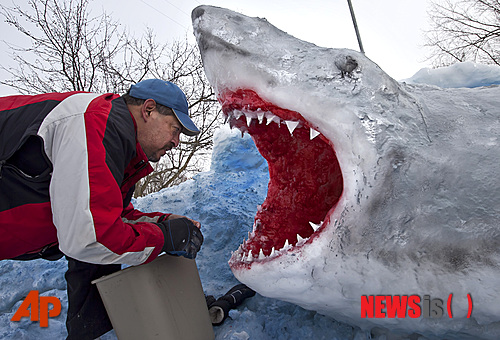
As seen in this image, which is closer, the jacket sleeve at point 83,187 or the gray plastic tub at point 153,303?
the jacket sleeve at point 83,187

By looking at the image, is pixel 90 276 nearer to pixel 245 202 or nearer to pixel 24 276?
pixel 24 276

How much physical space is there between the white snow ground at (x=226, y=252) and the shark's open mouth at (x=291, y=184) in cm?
39

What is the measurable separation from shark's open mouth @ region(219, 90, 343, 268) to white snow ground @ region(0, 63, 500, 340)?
39 cm

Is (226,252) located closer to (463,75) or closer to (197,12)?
(197,12)

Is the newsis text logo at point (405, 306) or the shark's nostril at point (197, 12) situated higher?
the shark's nostril at point (197, 12)

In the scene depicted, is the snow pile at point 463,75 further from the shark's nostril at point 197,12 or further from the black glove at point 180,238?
the black glove at point 180,238

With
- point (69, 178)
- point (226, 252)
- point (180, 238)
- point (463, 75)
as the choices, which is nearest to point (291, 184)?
point (180, 238)

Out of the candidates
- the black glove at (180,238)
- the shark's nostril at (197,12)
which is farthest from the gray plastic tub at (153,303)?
the shark's nostril at (197,12)

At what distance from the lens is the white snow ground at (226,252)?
1530 mm

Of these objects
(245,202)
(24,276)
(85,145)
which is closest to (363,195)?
(85,145)

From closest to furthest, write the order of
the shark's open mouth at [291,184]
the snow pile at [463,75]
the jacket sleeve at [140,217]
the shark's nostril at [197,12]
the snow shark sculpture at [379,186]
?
the snow shark sculpture at [379,186] < the shark's nostril at [197,12] < the shark's open mouth at [291,184] < the jacket sleeve at [140,217] < the snow pile at [463,75]

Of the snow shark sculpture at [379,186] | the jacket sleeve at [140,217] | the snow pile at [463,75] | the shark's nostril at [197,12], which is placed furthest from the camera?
the snow pile at [463,75]

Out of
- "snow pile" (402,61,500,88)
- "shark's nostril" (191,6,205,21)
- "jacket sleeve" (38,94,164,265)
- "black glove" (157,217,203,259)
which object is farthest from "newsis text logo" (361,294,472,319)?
"snow pile" (402,61,500,88)

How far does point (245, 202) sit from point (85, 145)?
1.69 meters
